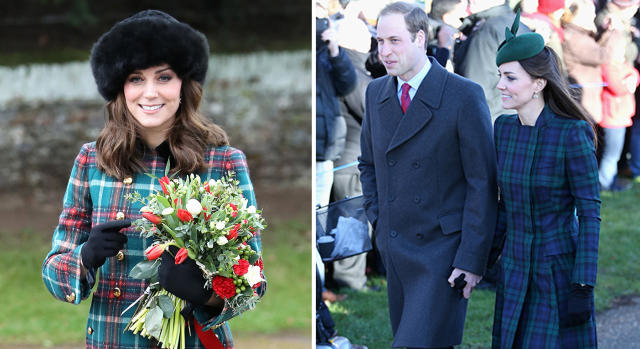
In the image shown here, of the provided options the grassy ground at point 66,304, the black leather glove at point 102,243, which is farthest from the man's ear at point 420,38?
the grassy ground at point 66,304

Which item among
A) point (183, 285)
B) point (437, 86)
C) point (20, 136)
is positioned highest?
point (437, 86)

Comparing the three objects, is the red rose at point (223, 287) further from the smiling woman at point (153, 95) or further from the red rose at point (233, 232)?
the smiling woman at point (153, 95)

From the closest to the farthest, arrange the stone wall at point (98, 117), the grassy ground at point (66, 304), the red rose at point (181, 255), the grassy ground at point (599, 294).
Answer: the red rose at point (181, 255) < the grassy ground at point (599, 294) < the grassy ground at point (66, 304) < the stone wall at point (98, 117)

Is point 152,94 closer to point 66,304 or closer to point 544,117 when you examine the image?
point 544,117

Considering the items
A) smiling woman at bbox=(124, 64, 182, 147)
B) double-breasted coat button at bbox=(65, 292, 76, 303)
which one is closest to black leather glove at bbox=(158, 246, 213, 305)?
double-breasted coat button at bbox=(65, 292, 76, 303)

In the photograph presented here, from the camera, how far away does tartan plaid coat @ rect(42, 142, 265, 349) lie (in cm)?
304

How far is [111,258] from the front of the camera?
10.1 ft

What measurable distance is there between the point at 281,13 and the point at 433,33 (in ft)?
48.4

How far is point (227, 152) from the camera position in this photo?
313cm

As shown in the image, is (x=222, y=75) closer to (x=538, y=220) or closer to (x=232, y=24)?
(x=232, y=24)

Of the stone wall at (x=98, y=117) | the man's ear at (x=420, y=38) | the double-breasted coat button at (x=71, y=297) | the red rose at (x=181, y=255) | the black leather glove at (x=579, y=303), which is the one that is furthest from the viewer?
the stone wall at (x=98, y=117)

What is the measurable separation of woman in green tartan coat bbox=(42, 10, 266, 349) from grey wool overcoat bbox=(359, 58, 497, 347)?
0.83 m

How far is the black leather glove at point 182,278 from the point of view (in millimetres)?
2809

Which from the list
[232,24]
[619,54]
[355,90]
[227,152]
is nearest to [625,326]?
[619,54]
